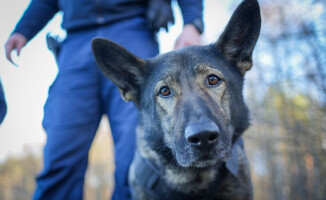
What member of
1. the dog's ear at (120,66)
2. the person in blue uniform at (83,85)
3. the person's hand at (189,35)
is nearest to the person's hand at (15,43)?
the person in blue uniform at (83,85)

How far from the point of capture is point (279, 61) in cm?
1005

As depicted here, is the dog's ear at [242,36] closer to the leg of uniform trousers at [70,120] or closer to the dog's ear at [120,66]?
the dog's ear at [120,66]

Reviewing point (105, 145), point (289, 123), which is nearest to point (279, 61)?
point (289, 123)

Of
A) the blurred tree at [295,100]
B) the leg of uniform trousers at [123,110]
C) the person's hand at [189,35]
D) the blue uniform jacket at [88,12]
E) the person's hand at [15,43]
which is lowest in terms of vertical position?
the blurred tree at [295,100]

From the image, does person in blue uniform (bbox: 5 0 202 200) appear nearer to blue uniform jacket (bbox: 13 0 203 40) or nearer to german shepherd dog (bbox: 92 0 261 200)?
blue uniform jacket (bbox: 13 0 203 40)

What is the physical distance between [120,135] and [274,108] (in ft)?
41.3

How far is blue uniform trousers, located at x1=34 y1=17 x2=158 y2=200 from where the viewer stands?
2.37 meters

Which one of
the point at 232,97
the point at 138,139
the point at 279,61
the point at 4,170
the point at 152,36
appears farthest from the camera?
the point at 4,170

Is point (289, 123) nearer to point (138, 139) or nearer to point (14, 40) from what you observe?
point (138, 139)

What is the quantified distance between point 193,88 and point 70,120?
1318mm

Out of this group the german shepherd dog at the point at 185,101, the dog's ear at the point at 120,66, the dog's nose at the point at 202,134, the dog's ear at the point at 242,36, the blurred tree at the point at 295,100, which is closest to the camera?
the dog's nose at the point at 202,134

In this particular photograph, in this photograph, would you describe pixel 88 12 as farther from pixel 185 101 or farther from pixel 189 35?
pixel 185 101

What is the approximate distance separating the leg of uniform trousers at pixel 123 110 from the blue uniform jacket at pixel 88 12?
0.41 feet

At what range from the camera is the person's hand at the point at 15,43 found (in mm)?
2213
